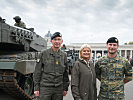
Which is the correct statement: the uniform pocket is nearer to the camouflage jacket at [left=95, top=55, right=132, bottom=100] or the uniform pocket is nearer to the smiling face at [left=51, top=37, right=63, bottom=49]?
the smiling face at [left=51, top=37, right=63, bottom=49]

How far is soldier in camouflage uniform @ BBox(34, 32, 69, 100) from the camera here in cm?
267

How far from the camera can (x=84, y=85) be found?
97.3 inches

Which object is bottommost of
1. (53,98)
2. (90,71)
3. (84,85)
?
(53,98)

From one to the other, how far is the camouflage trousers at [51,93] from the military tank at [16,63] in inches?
60.3

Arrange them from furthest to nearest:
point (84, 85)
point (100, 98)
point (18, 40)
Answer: point (18, 40) → point (100, 98) → point (84, 85)

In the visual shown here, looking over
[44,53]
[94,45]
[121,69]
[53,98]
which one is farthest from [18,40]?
[94,45]

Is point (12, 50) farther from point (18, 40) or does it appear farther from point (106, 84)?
point (106, 84)

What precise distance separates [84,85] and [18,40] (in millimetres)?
3088

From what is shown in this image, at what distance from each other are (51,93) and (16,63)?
64.0 inches

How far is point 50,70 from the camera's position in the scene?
8.87 ft

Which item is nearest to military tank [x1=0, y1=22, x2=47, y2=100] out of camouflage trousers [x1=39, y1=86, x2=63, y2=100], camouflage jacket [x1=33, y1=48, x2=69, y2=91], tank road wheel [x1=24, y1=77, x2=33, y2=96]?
tank road wheel [x1=24, y1=77, x2=33, y2=96]

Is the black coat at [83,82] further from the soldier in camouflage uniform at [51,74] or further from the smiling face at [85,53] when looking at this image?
the soldier in camouflage uniform at [51,74]

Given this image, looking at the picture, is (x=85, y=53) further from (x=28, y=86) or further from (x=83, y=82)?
(x=28, y=86)

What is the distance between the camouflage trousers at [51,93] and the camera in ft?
8.68
